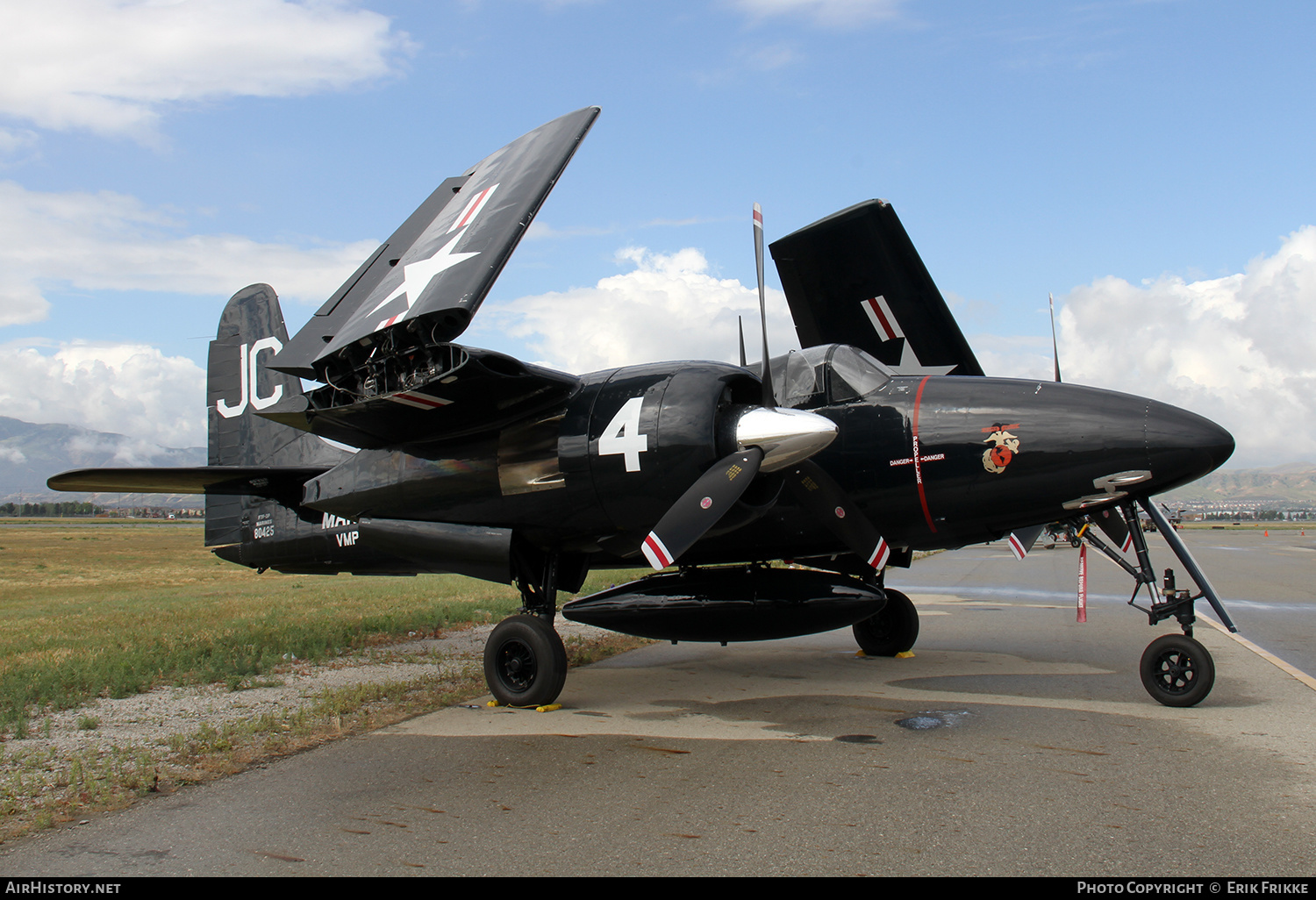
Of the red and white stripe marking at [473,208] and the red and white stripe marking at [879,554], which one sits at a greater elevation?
the red and white stripe marking at [473,208]

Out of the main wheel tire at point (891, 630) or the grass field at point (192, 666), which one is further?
the main wheel tire at point (891, 630)

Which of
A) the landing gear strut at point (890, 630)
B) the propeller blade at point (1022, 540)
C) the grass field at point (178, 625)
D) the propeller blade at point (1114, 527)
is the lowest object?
the grass field at point (178, 625)

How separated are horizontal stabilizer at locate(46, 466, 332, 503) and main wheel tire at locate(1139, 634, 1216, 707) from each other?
9.15 metres

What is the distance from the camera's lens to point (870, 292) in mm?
12531

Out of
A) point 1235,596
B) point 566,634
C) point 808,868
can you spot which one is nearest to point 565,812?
point 808,868

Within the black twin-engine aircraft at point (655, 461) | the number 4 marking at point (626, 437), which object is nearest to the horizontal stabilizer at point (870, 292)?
the black twin-engine aircraft at point (655, 461)

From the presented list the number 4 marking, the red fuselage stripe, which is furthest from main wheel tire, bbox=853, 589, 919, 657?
the number 4 marking

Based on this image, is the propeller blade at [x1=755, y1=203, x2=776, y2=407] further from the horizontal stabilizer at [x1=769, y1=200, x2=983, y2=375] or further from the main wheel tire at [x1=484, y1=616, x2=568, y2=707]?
the horizontal stabilizer at [x1=769, y1=200, x2=983, y2=375]

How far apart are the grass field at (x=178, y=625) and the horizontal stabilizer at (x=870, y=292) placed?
742cm

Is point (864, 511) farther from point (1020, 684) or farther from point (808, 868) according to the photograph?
point (808, 868)

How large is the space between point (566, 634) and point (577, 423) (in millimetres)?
5814

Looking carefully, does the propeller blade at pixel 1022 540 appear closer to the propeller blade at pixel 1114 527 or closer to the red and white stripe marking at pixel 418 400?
the propeller blade at pixel 1114 527

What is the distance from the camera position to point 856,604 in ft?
27.0

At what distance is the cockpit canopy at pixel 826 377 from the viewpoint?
7.96 meters
